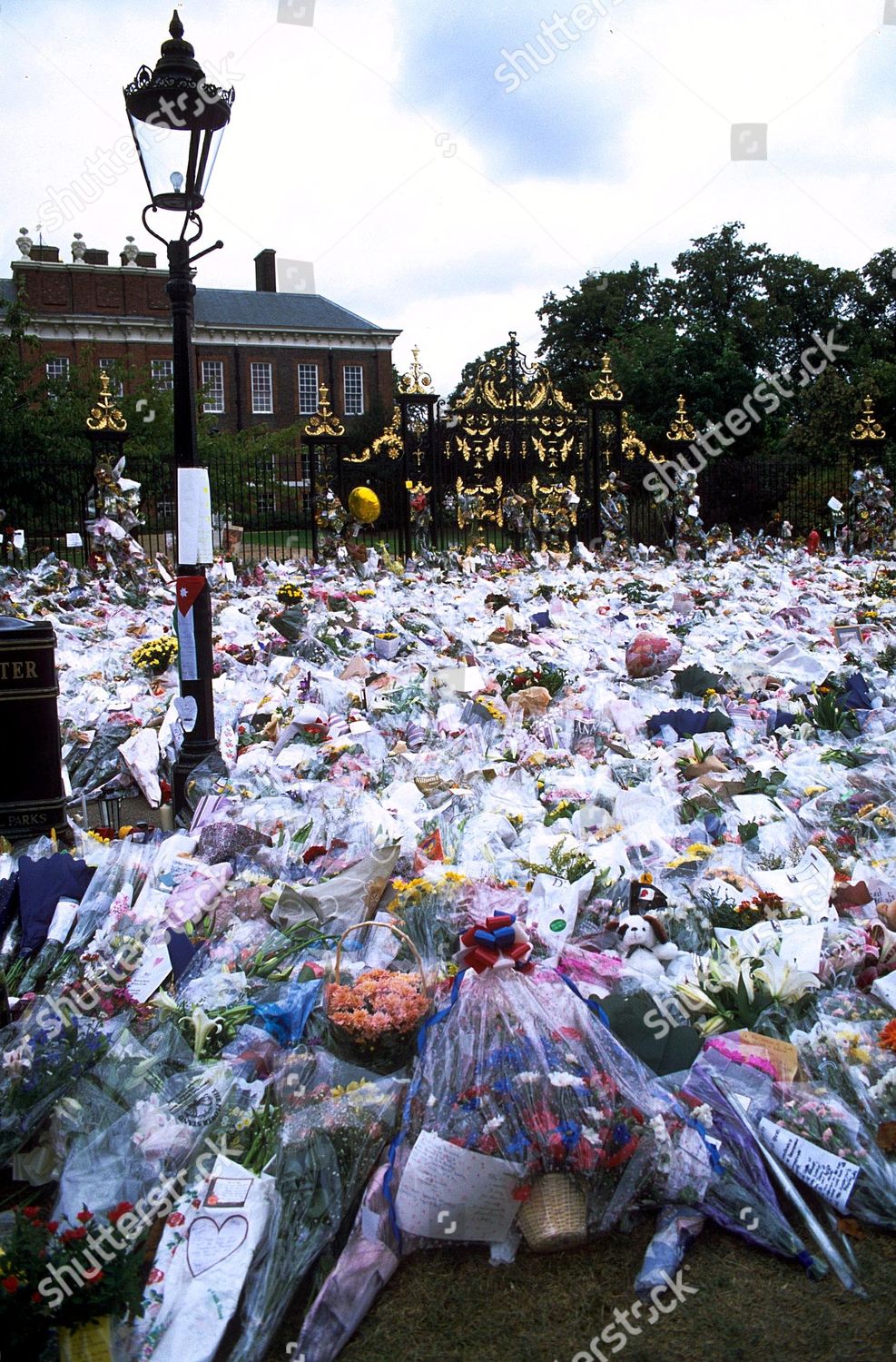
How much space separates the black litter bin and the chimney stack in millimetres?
42088

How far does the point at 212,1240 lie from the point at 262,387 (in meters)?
40.3

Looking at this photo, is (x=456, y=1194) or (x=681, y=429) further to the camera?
(x=681, y=429)

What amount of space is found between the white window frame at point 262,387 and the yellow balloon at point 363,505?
26.5 metres

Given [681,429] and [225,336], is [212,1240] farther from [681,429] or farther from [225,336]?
[225,336]

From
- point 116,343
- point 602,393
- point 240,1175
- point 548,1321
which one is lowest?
point 548,1321

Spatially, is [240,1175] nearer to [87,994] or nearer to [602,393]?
[87,994]

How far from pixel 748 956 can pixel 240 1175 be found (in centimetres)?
164

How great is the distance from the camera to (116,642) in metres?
9.10

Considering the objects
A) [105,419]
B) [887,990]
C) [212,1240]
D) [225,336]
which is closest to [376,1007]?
[212,1240]

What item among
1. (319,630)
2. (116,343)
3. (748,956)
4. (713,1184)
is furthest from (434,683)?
(116,343)

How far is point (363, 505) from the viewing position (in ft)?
49.4

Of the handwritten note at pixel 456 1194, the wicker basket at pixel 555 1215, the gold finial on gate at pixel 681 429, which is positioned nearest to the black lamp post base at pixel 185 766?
the handwritten note at pixel 456 1194

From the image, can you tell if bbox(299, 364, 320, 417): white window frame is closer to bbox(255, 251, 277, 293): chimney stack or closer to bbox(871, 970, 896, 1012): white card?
bbox(255, 251, 277, 293): chimney stack

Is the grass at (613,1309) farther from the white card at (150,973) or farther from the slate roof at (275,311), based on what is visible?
the slate roof at (275,311)
